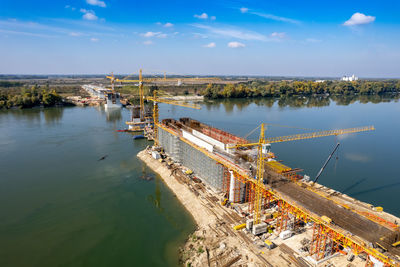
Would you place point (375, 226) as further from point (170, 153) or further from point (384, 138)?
point (384, 138)

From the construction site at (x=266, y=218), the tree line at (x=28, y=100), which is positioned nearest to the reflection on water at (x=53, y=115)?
the tree line at (x=28, y=100)

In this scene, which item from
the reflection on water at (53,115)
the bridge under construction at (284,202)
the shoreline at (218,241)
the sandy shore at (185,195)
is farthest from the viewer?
the reflection on water at (53,115)

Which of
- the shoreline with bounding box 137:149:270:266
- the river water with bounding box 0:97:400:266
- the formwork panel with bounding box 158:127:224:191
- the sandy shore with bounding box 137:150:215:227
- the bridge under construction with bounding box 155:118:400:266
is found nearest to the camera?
the bridge under construction with bounding box 155:118:400:266

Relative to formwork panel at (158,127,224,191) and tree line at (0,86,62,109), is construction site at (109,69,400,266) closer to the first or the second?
formwork panel at (158,127,224,191)

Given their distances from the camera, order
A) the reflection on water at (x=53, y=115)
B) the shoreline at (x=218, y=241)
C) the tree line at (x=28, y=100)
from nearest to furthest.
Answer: the shoreline at (x=218, y=241)
the reflection on water at (x=53, y=115)
the tree line at (x=28, y=100)

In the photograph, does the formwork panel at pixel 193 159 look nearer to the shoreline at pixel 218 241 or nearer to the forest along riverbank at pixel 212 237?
the forest along riverbank at pixel 212 237

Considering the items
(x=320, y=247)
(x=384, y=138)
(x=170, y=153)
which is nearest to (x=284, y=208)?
(x=320, y=247)

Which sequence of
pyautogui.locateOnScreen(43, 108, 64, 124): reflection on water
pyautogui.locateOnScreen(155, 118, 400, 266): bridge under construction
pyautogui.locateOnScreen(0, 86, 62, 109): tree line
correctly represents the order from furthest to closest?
1. pyautogui.locateOnScreen(0, 86, 62, 109): tree line
2. pyautogui.locateOnScreen(43, 108, 64, 124): reflection on water
3. pyautogui.locateOnScreen(155, 118, 400, 266): bridge under construction

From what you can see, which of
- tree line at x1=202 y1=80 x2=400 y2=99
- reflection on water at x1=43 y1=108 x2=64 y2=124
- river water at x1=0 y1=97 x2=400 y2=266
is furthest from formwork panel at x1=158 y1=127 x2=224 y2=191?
tree line at x1=202 y1=80 x2=400 y2=99
